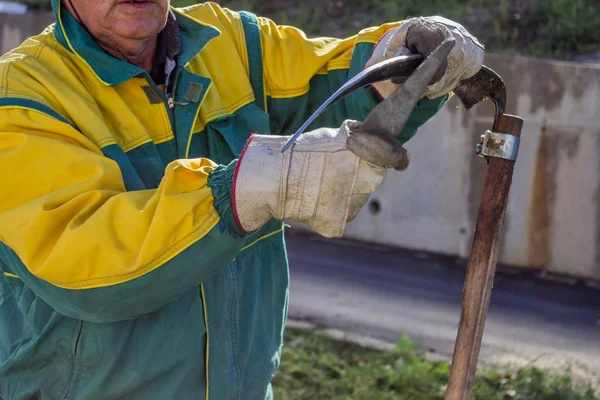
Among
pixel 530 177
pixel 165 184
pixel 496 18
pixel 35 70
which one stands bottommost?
pixel 530 177

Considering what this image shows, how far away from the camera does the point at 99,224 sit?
180 cm

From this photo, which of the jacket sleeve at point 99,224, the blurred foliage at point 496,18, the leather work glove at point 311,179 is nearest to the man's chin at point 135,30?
the jacket sleeve at point 99,224

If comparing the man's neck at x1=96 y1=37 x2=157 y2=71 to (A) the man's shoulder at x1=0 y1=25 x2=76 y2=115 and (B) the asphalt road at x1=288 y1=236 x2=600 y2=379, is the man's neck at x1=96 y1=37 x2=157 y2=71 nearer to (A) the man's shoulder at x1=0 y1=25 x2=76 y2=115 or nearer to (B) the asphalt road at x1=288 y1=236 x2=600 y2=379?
(A) the man's shoulder at x1=0 y1=25 x2=76 y2=115

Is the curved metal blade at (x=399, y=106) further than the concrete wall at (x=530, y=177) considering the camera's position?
No

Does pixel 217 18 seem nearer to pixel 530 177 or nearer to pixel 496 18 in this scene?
pixel 530 177

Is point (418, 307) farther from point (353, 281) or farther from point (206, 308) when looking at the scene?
point (206, 308)

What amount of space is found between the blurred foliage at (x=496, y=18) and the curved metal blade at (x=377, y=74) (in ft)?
17.1

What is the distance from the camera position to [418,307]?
227 inches

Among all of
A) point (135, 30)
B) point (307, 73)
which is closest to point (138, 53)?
point (135, 30)

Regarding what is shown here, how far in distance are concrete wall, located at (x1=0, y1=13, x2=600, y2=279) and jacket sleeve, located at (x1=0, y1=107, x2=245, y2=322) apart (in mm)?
4773

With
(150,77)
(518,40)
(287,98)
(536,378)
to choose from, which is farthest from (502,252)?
(150,77)

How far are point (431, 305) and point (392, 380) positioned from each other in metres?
1.60

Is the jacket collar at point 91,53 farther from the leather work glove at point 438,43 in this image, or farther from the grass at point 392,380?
the grass at point 392,380

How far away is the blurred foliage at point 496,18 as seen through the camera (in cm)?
716
